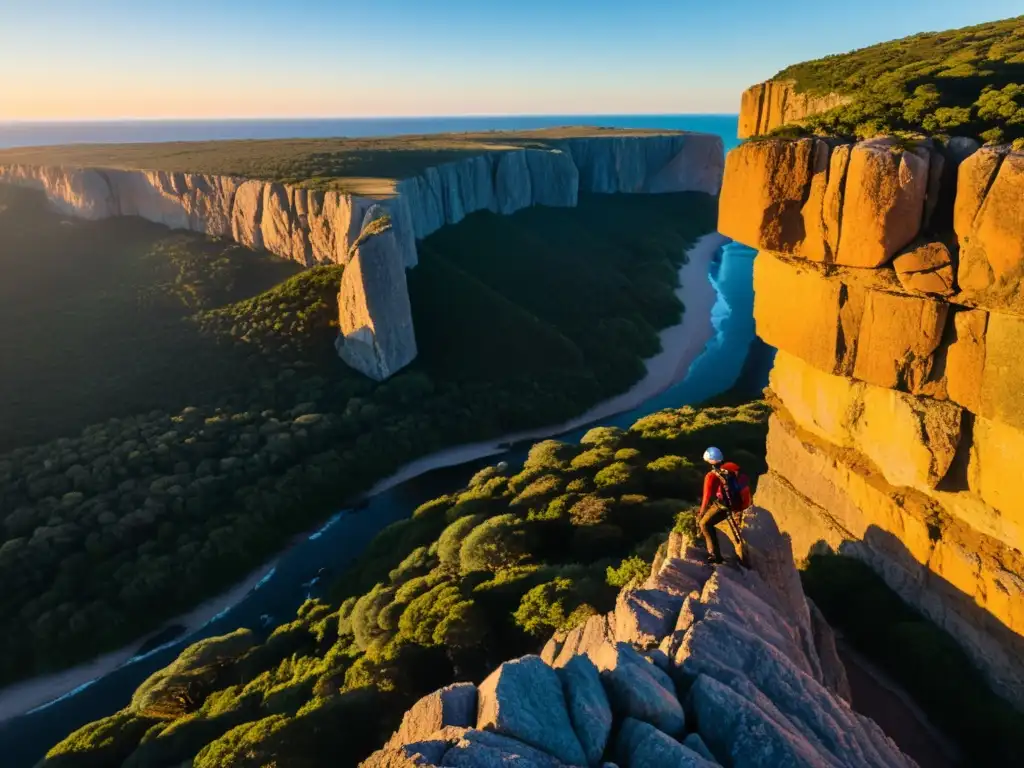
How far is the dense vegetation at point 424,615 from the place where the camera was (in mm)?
15969

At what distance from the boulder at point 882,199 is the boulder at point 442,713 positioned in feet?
35.6

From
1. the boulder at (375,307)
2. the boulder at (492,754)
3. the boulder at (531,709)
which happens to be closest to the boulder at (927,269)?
the boulder at (531,709)

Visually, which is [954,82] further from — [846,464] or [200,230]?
[200,230]

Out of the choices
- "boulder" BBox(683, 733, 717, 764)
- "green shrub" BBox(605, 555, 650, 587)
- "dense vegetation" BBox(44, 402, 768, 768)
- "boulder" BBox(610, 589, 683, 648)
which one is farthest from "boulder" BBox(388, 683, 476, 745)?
"green shrub" BBox(605, 555, 650, 587)

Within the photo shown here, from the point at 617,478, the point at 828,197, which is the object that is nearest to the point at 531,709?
the point at 828,197

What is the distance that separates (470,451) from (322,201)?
2829 centimetres

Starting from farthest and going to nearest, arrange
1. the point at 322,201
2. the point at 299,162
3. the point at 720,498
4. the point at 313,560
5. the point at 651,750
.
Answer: the point at 299,162
the point at 322,201
the point at 313,560
the point at 720,498
the point at 651,750

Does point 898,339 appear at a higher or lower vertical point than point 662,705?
higher

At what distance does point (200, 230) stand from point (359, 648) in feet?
199

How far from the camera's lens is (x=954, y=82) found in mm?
14688

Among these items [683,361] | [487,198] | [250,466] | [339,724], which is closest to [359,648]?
[339,724]

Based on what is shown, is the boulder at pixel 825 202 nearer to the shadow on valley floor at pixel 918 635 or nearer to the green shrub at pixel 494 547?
the shadow on valley floor at pixel 918 635

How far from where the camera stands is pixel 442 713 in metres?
8.14

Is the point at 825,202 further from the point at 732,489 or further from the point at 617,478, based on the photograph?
the point at 617,478
